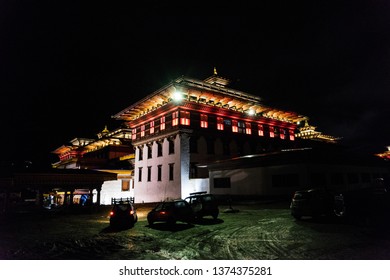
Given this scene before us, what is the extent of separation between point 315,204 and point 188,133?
66.0 feet

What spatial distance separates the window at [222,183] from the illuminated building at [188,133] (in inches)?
69.4

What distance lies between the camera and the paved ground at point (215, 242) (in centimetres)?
782

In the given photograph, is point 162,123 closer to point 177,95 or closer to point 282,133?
point 177,95

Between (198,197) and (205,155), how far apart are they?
16.8 m

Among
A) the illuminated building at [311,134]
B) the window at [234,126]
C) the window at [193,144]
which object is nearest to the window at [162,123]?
the window at [193,144]

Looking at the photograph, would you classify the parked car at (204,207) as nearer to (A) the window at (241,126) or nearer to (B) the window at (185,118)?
(B) the window at (185,118)

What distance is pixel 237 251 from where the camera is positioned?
8.12 m

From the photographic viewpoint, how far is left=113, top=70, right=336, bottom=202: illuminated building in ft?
101

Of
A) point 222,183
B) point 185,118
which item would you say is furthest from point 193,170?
point 185,118

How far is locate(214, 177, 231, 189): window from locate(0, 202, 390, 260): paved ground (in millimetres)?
14878

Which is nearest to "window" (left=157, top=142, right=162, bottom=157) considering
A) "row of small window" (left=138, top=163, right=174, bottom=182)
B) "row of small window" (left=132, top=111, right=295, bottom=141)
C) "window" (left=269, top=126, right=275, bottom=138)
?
"row of small window" (left=138, top=163, right=174, bottom=182)

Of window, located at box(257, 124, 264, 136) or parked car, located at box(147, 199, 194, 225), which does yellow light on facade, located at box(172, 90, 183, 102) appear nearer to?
window, located at box(257, 124, 264, 136)

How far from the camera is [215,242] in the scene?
9367 mm
